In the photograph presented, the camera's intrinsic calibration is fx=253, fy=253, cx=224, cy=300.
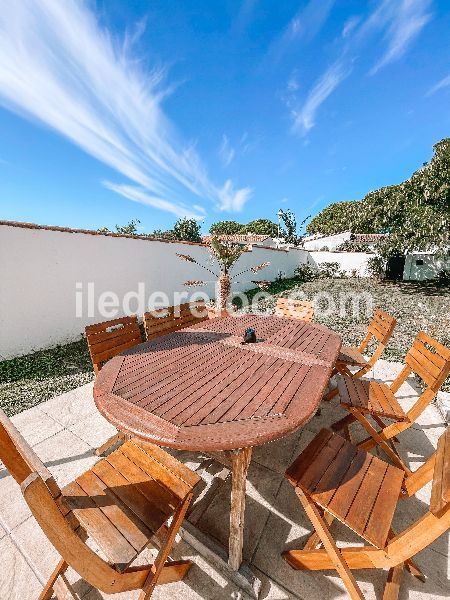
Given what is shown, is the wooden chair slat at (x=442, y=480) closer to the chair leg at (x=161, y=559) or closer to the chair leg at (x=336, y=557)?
the chair leg at (x=336, y=557)

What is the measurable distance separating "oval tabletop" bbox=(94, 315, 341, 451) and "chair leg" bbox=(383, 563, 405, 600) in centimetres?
100

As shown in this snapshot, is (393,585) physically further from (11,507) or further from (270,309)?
(270,309)

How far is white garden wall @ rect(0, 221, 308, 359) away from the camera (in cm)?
497

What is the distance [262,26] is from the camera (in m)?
7.04

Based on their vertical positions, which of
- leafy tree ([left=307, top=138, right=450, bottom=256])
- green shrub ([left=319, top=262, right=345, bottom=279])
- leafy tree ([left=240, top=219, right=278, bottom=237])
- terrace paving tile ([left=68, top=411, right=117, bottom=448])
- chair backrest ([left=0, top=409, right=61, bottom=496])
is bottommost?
A: terrace paving tile ([left=68, top=411, right=117, bottom=448])

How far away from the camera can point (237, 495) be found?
1.42m

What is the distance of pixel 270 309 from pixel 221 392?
7.32 meters

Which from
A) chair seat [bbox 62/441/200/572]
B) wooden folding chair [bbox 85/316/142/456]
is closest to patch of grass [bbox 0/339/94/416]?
wooden folding chair [bbox 85/316/142/456]

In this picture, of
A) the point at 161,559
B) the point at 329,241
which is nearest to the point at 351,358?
the point at 161,559

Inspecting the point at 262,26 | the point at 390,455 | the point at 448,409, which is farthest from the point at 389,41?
the point at 390,455

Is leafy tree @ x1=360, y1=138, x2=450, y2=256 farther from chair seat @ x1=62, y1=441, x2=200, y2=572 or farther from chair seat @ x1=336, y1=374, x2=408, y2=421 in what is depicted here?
chair seat @ x1=62, y1=441, x2=200, y2=572

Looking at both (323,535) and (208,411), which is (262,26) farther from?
(323,535)

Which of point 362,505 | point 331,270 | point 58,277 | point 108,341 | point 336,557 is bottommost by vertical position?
point 336,557

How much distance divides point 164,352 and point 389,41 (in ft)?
27.5
